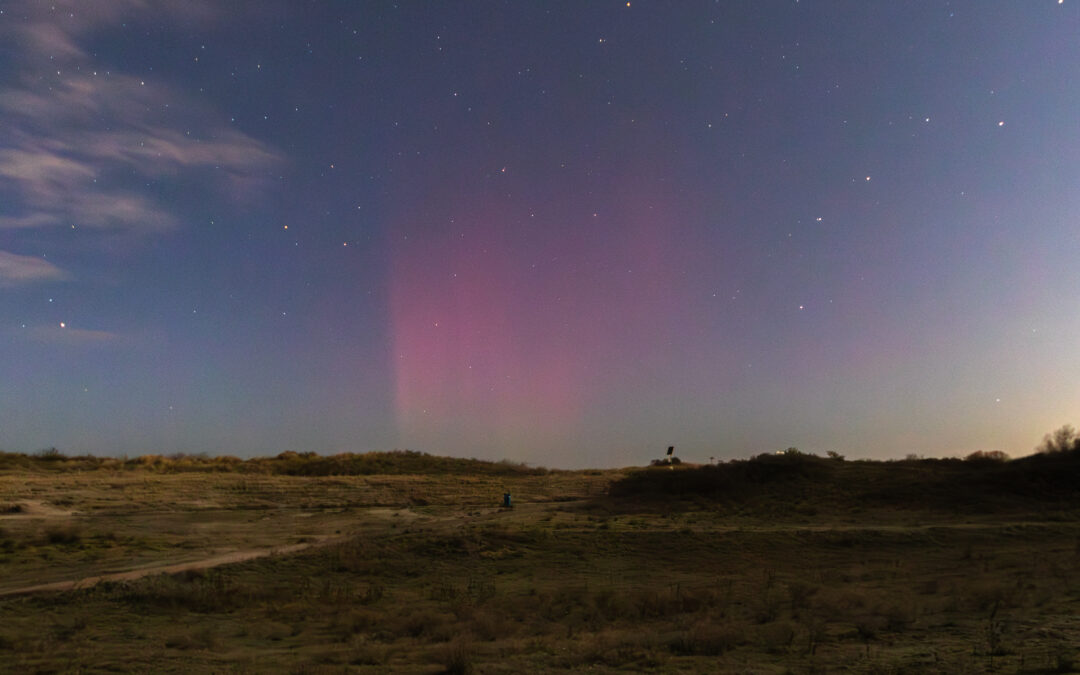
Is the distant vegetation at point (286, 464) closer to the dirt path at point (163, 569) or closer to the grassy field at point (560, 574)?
the grassy field at point (560, 574)

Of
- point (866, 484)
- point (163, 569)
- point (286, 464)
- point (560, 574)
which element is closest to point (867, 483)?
point (866, 484)

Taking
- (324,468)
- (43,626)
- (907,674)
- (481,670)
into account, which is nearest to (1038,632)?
(907,674)

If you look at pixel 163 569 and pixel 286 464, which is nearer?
pixel 163 569

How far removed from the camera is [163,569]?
1989 centimetres

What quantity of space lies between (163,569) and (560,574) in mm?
11828

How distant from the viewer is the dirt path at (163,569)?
1723 centimetres

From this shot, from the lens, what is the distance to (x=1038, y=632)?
37.4ft

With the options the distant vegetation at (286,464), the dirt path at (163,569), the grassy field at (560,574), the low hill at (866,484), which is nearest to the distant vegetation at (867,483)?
the low hill at (866,484)

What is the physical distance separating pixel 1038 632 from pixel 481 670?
936 centimetres

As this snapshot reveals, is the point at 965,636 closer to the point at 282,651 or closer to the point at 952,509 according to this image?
the point at 282,651

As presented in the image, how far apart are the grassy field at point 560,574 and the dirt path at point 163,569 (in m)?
0.53

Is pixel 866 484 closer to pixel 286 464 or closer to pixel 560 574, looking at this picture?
pixel 560 574

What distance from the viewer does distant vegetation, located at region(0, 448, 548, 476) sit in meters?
51.0

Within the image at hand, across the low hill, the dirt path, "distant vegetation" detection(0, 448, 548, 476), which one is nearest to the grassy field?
the low hill
